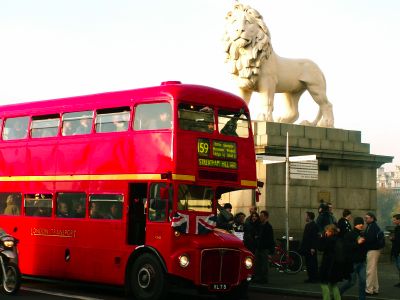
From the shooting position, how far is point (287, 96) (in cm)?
2880

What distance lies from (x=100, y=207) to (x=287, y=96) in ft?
40.4

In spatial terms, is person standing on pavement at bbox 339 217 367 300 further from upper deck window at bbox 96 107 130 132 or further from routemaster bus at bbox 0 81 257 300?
upper deck window at bbox 96 107 130 132

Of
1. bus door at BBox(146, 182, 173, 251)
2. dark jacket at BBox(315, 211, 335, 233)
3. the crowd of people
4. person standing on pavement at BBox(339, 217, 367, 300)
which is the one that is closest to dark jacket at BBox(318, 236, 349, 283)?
the crowd of people

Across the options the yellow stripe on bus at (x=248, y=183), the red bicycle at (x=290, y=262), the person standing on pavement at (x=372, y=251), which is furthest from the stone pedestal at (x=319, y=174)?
the yellow stripe on bus at (x=248, y=183)

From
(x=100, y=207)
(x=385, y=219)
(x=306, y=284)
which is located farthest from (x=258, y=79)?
(x=385, y=219)

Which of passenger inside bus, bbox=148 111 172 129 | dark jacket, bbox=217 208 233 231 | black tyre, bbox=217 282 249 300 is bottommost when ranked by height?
black tyre, bbox=217 282 249 300

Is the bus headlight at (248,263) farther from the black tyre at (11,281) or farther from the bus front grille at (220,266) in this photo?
the black tyre at (11,281)

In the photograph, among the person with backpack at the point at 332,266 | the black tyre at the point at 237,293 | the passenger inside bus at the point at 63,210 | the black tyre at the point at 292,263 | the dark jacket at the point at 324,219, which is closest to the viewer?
the person with backpack at the point at 332,266

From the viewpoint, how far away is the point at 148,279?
1656 cm

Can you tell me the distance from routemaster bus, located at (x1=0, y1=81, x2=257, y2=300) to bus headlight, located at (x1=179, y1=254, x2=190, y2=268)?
1.0 inches

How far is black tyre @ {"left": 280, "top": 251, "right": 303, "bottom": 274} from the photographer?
23297mm

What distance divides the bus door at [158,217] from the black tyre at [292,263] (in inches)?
294

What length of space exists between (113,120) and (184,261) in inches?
140

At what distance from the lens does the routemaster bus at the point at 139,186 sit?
16.5m
